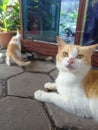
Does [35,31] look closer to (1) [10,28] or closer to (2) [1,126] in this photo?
(1) [10,28]

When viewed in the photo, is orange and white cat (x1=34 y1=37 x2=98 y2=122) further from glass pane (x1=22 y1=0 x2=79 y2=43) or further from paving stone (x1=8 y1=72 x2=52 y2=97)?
glass pane (x1=22 y1=0 x2=79 y2=43)

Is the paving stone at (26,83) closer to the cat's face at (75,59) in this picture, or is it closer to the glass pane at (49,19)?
the cat's face at (75,59)

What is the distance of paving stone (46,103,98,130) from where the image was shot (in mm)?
854

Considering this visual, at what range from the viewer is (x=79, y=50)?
0.88 m

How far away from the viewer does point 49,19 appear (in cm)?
173

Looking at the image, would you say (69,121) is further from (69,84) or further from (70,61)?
(70,61)

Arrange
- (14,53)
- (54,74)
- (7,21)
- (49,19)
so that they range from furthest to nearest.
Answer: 1. (7,21)
2. (49,19)
3. (14,53)
4. (54,74)

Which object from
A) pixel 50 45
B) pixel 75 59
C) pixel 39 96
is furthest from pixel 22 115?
pixel 50 45

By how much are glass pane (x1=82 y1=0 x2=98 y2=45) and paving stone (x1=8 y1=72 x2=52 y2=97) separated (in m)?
0.51

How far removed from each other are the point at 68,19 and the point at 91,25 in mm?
247

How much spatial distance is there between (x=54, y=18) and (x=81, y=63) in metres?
0.96

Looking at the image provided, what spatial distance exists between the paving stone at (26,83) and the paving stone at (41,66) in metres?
0.09

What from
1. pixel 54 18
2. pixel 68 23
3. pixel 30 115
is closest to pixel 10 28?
pixel 54 18

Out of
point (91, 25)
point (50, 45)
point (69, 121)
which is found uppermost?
point (91, 25)
